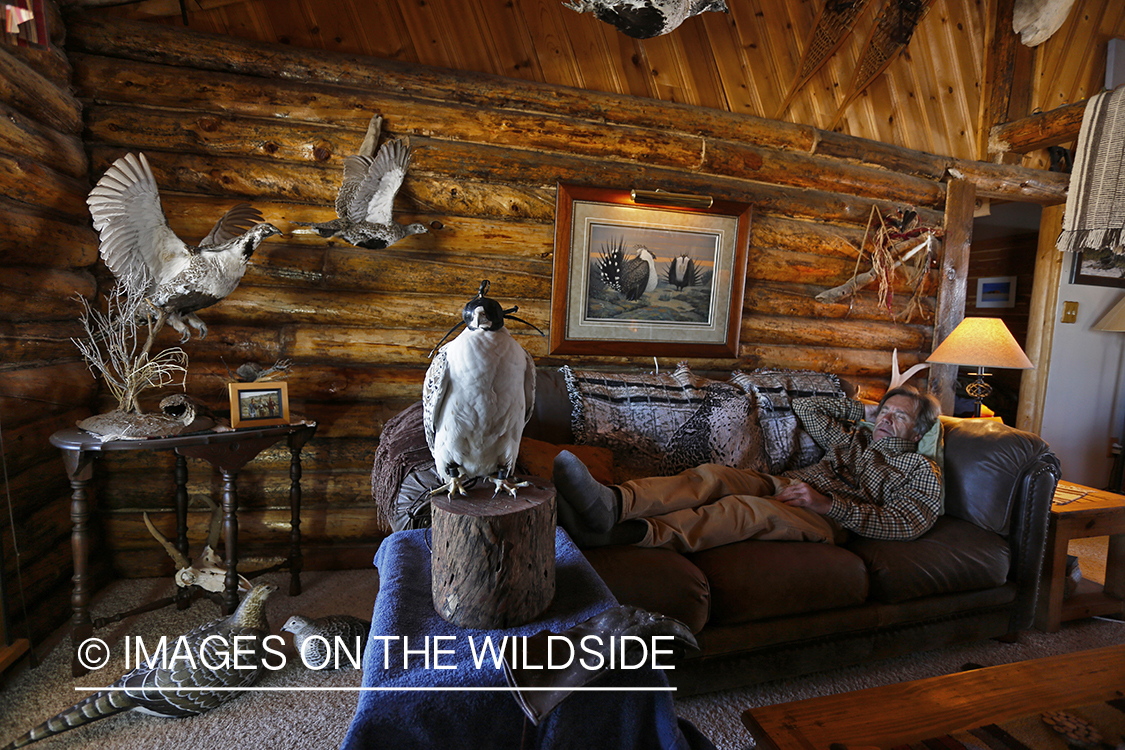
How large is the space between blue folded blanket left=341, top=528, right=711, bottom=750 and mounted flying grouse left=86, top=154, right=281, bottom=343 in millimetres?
1618

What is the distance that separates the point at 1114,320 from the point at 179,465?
602cm

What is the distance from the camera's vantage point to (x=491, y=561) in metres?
1.08

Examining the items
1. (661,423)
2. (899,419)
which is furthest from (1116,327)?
(661,423)

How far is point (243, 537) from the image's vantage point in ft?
8.74

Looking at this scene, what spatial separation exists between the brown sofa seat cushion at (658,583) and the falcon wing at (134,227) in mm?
1977

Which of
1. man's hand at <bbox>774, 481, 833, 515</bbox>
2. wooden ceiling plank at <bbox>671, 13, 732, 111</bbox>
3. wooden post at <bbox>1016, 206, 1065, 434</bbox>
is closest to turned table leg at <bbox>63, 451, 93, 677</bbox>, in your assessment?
man's hand at <bbox>774, 481, 833, 515</bbox>

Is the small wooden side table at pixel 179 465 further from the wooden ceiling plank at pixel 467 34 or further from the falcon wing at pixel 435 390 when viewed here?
the wooden ceiling plank at pixel 467 34

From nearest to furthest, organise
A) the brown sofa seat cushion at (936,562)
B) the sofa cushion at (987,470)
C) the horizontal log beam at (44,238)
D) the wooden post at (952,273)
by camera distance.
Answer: the horizontal log beam at (44,238)
the brown sofa seat cushion at (936,562)
the sofa cushion at (987,470)
the wooden post at (952,273)

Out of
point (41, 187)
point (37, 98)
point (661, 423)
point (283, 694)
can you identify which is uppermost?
point (37, 98)

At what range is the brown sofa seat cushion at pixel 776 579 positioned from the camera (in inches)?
71.2

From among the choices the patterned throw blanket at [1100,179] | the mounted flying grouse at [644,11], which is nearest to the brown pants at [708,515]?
the mounted flying grouse at [644,11]

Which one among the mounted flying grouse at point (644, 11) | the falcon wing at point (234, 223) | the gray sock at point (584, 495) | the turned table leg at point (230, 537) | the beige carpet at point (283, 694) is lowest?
the beige carpet at point (283, 694)

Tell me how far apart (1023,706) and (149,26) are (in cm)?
371

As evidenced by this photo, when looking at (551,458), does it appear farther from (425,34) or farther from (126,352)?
(425,34)
